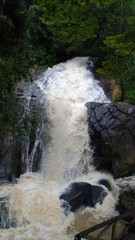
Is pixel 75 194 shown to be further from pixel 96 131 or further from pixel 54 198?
pixel 96 131

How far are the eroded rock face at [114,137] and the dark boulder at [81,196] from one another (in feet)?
4.89

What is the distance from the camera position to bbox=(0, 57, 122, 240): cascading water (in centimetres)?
853

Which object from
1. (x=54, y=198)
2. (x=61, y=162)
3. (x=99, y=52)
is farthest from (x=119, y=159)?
(x=99, y=52)

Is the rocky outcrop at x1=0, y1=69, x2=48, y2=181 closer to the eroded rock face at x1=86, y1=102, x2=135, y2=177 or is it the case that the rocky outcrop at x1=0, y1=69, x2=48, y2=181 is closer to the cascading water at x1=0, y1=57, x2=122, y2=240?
the cascading water at x1=0, y1=57, x2=122, y2=240

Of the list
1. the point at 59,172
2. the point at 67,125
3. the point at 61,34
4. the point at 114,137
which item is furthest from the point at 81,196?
the point at 61,34

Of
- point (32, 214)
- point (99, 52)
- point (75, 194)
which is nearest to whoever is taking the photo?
point (32, 214)

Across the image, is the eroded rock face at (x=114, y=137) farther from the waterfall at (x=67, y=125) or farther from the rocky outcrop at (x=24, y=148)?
the rocky outcrop at (x=24, y=148)

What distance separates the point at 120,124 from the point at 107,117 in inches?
Result: 23.2

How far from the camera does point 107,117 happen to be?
1145 centimetres

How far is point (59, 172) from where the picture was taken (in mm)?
11133

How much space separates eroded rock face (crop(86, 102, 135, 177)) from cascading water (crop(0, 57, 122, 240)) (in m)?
0.35

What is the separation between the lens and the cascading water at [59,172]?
853 centimetres

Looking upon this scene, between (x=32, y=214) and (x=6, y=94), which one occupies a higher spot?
(x=6, y=94)

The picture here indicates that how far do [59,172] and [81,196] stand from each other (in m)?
1.90
